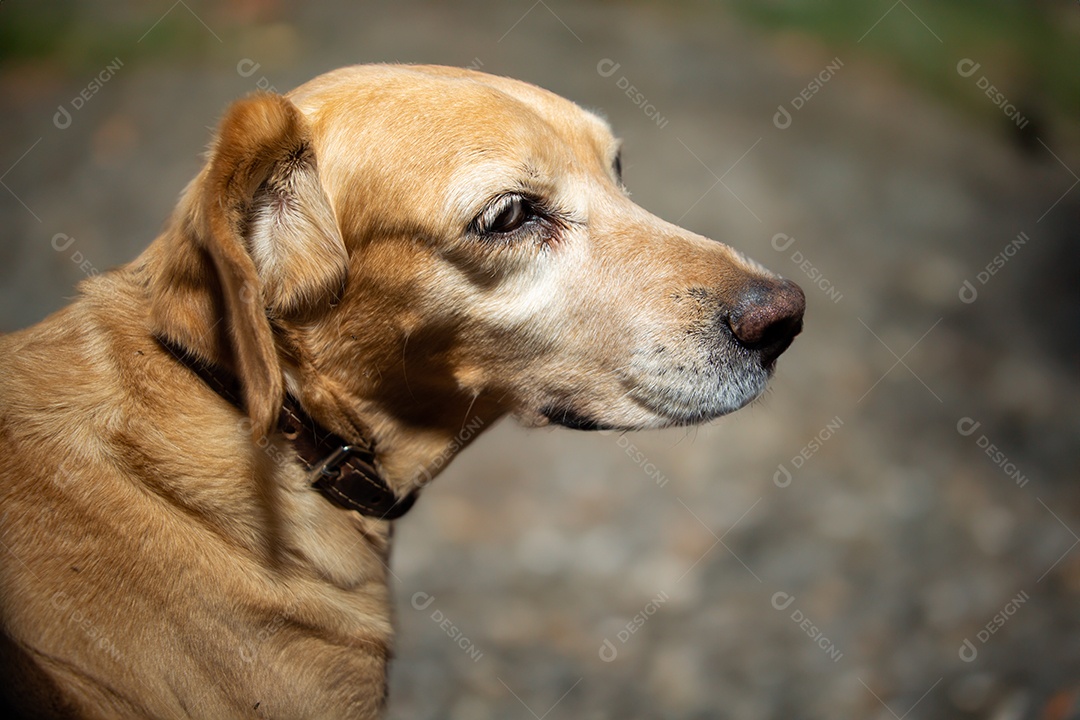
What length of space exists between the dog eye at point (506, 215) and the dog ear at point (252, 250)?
17.2 inches

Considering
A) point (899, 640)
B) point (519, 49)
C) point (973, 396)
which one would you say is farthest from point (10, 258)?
point (973, 396)

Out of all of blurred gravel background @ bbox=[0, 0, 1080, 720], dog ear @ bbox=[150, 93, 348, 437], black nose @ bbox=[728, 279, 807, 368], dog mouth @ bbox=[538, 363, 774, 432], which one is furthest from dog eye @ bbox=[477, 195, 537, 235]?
blurred gravel background @ bbox=[0, 0, 1080, 720]

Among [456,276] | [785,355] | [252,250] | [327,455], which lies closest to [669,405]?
[456,276]

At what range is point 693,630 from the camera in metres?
4.52

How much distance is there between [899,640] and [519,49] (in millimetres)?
6192

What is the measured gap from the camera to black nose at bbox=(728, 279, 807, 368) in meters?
2.33

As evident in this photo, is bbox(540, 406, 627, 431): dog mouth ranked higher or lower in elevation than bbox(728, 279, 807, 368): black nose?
lower

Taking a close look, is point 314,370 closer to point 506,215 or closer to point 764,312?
point 506,215

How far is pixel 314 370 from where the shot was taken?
2336 millimetres

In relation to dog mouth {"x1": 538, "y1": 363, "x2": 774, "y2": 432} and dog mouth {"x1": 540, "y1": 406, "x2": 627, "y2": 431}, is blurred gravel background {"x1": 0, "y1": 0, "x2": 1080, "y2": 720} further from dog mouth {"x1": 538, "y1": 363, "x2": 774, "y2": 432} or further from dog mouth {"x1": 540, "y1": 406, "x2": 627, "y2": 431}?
dog mouth {"x1": 538, "y1": 363, "x2": 774, "y2": 432}

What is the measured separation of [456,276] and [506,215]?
9.1 inches

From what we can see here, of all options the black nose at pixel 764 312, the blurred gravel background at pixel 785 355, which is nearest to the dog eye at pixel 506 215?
the black nose at pixel 764 312

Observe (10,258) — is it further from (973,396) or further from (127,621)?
(973,396)

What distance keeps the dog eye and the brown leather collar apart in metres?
0.76
